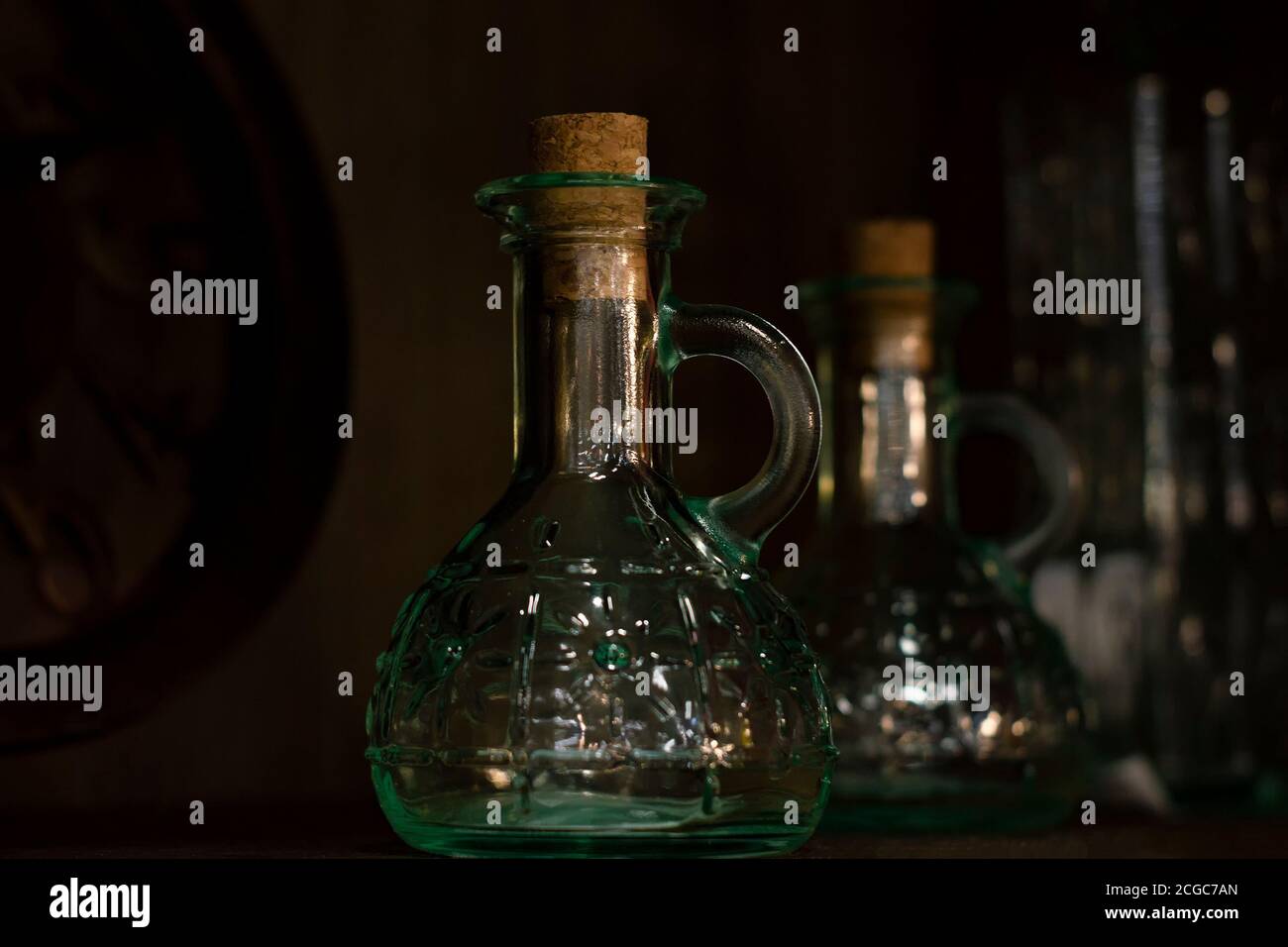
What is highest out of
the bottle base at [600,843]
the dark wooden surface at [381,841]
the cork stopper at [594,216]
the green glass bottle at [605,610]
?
the cork stopper at [594,216]

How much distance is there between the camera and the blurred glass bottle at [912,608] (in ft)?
2.82

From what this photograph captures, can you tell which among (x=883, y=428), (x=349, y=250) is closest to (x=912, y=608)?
(x=883, y=428)

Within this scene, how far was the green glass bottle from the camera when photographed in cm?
65

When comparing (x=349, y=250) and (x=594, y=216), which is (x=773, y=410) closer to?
(x=594, y=216)

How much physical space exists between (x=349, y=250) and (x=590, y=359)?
0.53 metres

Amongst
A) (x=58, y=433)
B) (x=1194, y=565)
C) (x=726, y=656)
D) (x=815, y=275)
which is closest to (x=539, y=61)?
(x=815, y=275)

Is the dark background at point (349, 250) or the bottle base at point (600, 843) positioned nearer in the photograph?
the bottle base at point (600, 843)

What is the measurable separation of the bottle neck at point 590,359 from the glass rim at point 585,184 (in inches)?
0.9

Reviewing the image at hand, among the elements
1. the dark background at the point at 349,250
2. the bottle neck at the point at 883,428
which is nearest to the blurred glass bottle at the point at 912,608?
the bottle neck at the point at 883,428

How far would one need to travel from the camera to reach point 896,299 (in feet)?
2.95

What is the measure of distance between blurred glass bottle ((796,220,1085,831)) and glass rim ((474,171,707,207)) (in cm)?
21

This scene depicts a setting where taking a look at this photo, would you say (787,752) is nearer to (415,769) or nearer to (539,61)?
(415,769)

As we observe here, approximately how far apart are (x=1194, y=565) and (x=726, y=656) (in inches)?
25.7

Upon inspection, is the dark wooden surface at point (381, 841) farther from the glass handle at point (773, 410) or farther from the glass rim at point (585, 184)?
the glass rim at point (585, 184)
